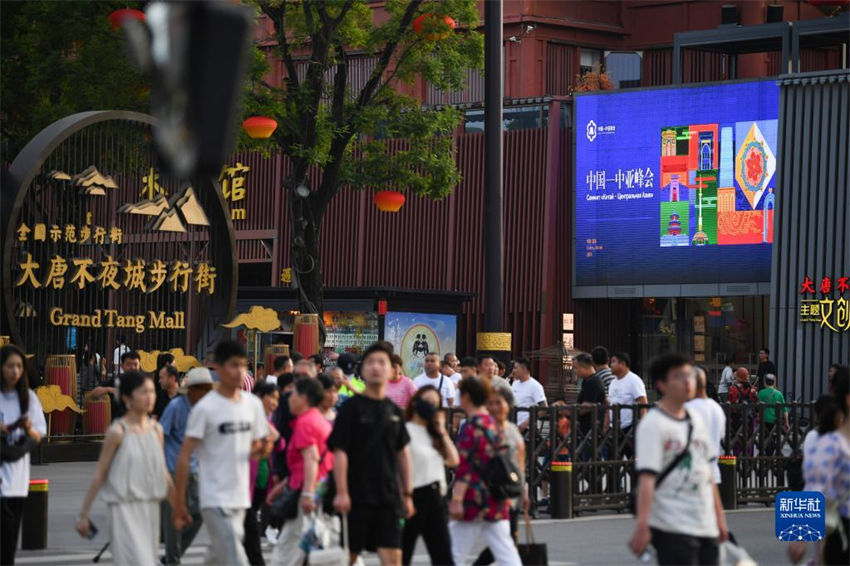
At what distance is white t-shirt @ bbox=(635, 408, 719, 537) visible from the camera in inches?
342

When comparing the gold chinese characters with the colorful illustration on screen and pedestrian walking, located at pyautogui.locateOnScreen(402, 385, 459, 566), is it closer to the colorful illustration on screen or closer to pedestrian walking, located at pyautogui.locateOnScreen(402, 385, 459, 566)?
pedestrian walking, located at pyautogui.locateOnScreen(402, 385, 459, 566)

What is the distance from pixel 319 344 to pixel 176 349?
467 centimetres

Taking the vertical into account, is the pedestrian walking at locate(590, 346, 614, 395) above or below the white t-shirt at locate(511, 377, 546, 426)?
above

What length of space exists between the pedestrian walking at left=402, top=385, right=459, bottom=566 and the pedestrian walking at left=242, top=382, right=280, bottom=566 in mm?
1907

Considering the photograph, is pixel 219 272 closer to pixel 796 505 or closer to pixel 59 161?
pixel 59 161

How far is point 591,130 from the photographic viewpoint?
41.8 m

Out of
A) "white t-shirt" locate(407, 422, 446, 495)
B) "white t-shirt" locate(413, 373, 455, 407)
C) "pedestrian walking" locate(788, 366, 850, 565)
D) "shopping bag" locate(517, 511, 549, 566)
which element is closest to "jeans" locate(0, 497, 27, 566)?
"white t-shirt" locate(407, 422, 446, 495)

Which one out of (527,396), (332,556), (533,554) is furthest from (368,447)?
(527,396)

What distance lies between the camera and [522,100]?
142 feet

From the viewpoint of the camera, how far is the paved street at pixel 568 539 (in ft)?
46.9

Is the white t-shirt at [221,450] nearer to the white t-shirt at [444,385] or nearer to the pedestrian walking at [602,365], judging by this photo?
the white t-shirt at [444,385]

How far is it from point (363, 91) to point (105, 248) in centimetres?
693

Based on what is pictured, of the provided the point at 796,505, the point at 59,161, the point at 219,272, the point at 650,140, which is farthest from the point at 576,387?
A: the point at 796,505

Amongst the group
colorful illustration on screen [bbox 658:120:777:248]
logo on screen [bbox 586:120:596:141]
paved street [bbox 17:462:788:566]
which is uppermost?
logo on screen [bbox 586:120:596:141]
